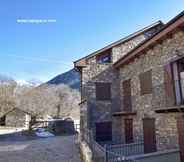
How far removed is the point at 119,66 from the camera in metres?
14.7

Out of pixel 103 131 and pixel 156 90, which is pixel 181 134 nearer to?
pixel 156 90

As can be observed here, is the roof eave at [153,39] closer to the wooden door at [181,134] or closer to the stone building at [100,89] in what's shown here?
the stone building at [100,89]

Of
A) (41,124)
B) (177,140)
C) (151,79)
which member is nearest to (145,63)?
(151,79)

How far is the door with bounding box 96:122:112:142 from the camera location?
13789 mm

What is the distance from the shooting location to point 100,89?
1445 cm

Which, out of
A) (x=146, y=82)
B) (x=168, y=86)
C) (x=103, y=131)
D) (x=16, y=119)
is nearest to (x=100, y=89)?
(x=103, y=131)

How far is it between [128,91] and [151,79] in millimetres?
2813

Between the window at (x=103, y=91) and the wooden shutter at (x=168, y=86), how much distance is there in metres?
5.57

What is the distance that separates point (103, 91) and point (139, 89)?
3.15m

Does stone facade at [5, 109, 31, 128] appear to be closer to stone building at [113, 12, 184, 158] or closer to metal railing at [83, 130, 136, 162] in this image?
stone building at [113, 12, 184, 158]

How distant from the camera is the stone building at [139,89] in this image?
30.0ft

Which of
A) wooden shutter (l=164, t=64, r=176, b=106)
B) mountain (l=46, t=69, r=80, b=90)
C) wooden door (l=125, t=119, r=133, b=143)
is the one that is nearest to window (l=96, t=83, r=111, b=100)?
wooden door (l=125, t=119, r=133, b=143)

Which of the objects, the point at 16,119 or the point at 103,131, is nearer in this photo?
the point at 103,131

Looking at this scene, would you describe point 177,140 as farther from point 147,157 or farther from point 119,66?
point 119,66
